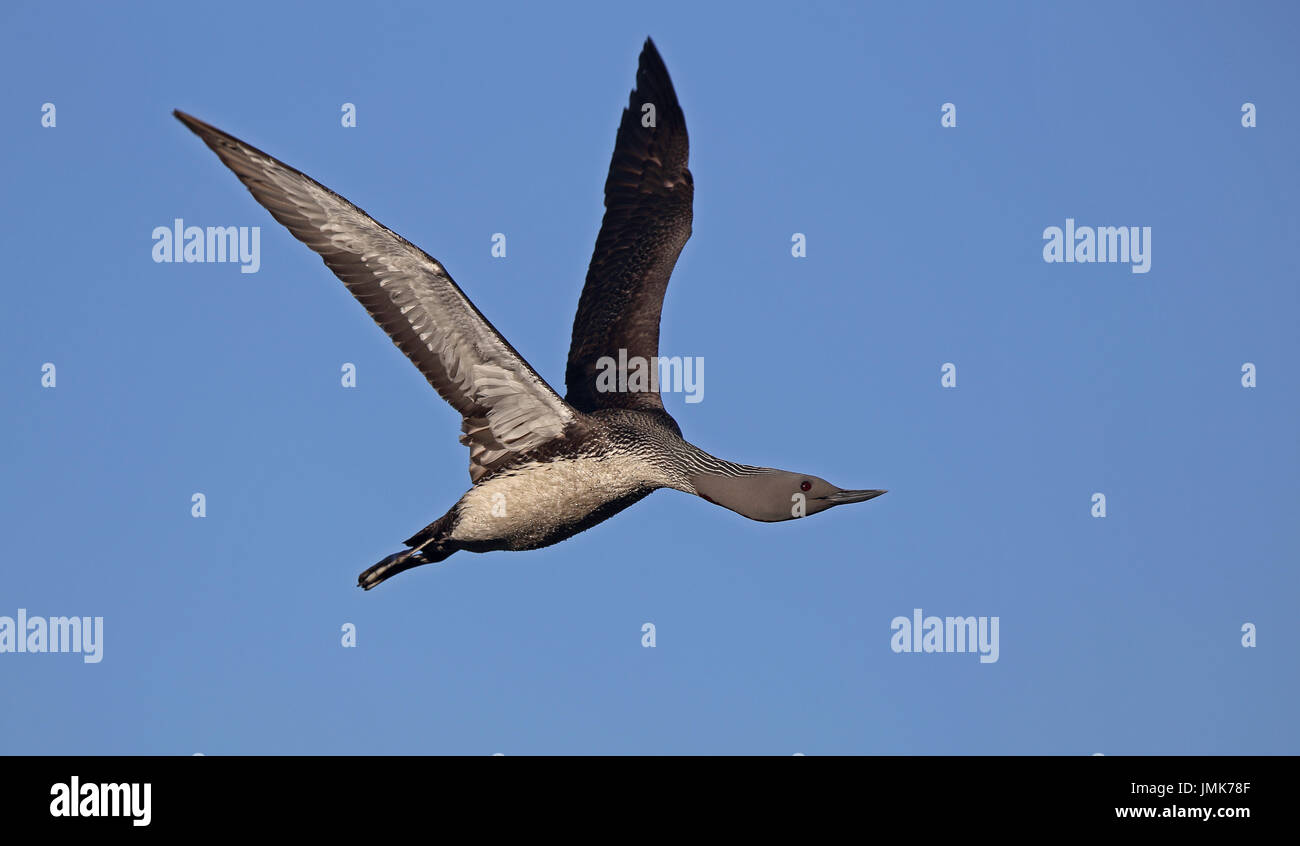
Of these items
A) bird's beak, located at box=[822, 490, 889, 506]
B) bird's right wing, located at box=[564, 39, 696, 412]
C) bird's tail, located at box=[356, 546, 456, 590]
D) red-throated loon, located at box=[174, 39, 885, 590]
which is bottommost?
bird's tail, located at box=[356, 546, 456, 590]

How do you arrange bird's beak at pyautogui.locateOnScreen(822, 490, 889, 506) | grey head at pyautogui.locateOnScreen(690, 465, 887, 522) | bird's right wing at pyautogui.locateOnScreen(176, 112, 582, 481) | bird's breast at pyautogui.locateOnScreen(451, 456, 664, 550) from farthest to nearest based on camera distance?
bird's breast at pyautogui.locateOnScreen(451, 456, 664, 550)
grey head at pyautogui.locateOnScreen(690, 465, 887, 522)
bird's beak at pyautogui.locateOnScreen(822, 490, 889, 506)
bird's right wing at pyautogui.locateOnScreen(176, 112, 582, 481)

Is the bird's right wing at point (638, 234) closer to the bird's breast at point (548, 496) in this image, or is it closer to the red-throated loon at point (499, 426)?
the red-throated loon at point (499, 426)

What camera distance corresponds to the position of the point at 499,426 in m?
13.7

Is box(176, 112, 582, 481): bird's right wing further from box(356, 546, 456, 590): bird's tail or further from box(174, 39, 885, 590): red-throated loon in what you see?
box(356, 546, 456, 590): bird's tail

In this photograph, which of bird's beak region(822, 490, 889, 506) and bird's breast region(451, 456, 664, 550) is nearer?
bird's beak region(822, 490, 889, 506)

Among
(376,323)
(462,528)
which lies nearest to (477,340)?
(376,323)

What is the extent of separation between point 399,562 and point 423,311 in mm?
2767

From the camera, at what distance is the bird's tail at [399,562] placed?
45.5 feet

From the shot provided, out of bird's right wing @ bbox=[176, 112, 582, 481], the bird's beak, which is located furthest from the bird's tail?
the bird's beak

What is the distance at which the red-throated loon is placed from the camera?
12.4m

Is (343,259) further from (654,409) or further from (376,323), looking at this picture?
(654,409)

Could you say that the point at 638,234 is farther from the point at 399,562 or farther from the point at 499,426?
the point at 399,562

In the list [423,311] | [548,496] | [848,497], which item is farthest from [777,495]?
[423,311]

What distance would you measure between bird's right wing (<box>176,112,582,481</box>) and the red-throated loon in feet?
0.04
